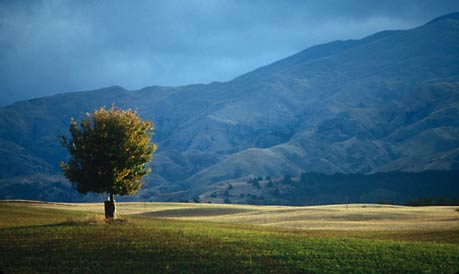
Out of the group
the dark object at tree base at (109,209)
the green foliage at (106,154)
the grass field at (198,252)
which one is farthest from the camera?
the dark object at tree base at (109,209)

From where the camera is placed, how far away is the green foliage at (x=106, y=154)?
54188mm

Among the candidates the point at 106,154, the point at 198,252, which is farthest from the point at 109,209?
the point at 198,252

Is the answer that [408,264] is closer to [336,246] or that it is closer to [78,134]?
[336,246]

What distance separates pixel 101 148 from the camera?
54031 millimetres

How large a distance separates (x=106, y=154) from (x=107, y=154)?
100 millimetres

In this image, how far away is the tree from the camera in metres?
54.2

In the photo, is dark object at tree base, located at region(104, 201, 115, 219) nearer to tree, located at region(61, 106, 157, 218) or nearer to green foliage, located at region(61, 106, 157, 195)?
tree, located at region(61, 106, 157, 218)

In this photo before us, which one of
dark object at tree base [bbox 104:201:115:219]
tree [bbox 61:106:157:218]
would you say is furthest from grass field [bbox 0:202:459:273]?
dark object at tree base [bbox 104:201:115:219]

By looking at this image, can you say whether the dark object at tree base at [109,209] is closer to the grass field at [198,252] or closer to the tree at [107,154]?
the tree at [107,154]

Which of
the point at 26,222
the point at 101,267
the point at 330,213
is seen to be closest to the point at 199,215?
the point at 330,213

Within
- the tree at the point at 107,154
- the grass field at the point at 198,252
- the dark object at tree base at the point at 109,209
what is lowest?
the grass field at the point at 198,252

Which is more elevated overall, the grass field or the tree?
the tree

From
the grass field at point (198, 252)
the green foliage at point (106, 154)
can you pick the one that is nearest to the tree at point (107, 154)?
the green foliage at point (106, 154)

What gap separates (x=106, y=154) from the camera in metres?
54.0
